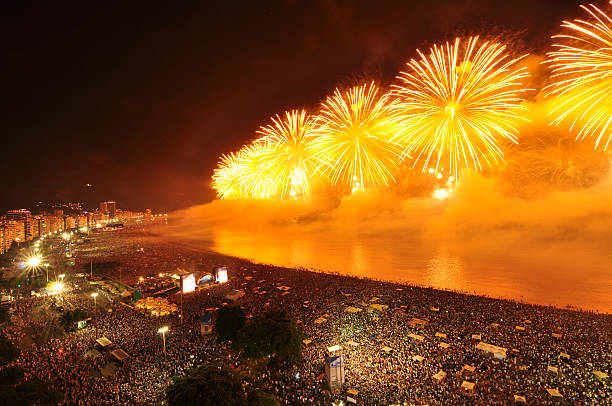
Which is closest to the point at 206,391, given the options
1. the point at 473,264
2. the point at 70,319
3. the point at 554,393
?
the point at 554,393

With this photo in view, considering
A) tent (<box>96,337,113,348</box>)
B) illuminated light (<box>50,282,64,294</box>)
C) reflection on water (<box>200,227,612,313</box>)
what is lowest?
reflection on water (<box>200,227,612,313</box>)

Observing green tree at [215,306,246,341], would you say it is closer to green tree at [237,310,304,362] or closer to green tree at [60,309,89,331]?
green tree at [237,310,304,362]

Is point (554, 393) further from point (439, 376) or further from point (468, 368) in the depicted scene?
point (439, 376)

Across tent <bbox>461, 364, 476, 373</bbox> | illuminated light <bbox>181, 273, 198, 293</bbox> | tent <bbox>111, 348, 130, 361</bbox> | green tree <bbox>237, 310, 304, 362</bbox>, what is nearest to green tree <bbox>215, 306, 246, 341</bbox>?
green tree <bbox>237, 310, 304, 362</bbox>

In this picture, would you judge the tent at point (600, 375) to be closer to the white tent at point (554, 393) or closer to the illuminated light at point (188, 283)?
the white tent at point (554, 393)

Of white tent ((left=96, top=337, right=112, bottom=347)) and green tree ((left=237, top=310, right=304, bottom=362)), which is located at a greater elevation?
green tree ((left=237, top=310, right=304, bottom=362))

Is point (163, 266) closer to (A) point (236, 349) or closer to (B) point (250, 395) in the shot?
(A) point (236, 349)

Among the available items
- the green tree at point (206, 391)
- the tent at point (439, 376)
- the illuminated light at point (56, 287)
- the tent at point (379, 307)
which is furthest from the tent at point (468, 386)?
the illuminated light at point (56, 287)
